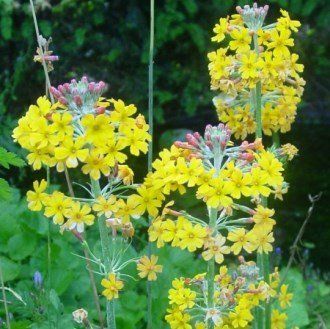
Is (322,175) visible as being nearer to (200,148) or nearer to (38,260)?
(38,260)

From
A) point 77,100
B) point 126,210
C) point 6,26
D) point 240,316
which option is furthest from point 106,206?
point 6,26

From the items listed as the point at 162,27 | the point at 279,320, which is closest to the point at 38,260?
the point at 279,320

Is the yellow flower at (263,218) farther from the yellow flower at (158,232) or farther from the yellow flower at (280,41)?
the yellow flower at (280,41)

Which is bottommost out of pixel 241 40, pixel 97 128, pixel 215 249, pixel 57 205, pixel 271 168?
pixel 215 249

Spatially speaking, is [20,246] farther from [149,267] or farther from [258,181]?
[258,181]

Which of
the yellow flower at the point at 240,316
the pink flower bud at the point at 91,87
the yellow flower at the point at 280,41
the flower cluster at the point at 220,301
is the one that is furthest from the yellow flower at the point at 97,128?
the yellow flower at the point at 280,41
